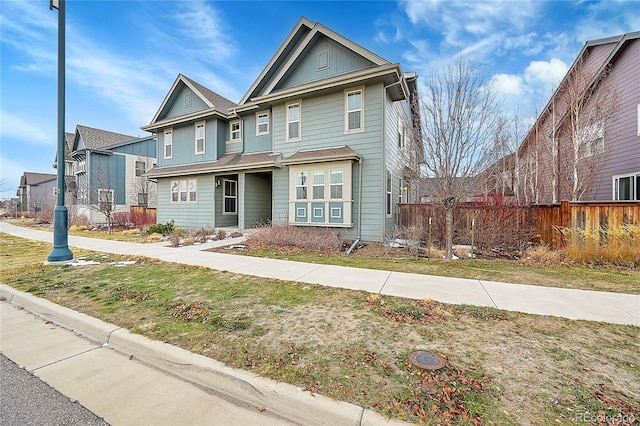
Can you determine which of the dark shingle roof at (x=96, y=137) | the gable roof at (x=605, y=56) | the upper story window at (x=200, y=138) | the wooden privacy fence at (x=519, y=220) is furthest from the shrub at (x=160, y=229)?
the gable roof at (x=605, y=56)

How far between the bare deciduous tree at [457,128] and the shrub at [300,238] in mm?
4018

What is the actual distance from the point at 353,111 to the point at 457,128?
495 cm

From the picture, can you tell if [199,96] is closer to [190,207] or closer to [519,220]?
[190,207]

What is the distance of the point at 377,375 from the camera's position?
260cm

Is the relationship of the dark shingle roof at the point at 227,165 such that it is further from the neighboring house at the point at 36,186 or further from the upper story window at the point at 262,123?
the neighboring house at the point at 36,186

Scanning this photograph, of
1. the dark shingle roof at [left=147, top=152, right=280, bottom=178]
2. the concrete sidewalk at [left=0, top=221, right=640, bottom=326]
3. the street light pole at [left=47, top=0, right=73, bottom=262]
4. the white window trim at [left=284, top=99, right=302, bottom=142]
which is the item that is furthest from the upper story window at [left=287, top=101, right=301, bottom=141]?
the street light pole at [left=47, top=0, right=73, bottom=262]

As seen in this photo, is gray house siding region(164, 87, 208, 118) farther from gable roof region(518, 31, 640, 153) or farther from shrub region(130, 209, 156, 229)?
gable roof region(518, 31, 640, 153)

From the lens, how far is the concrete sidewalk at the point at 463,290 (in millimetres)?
4262

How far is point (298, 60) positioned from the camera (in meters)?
12.8

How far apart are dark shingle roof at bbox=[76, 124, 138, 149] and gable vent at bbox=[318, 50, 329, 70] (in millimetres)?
25993

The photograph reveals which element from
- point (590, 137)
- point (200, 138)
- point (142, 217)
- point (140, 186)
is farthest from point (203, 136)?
point (590, 137)

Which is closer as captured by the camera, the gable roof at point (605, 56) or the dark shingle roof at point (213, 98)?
the gable roof at point (605, 56)

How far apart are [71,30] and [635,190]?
2121cm

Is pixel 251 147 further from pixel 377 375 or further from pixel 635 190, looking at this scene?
pixel 635 190
